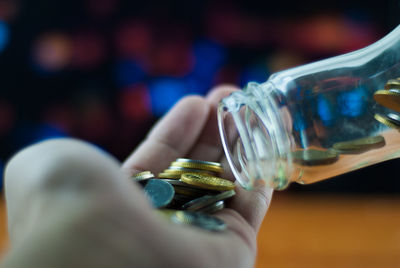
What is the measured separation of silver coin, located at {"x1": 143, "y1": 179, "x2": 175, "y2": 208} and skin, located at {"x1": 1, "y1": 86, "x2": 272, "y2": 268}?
0.20 metres

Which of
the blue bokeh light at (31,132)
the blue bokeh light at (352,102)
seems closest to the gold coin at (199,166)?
the blue bokeh light at (352,102)

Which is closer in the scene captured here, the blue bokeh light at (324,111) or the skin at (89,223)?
the skin at (89,223)

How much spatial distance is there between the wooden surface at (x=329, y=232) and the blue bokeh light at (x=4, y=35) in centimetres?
103

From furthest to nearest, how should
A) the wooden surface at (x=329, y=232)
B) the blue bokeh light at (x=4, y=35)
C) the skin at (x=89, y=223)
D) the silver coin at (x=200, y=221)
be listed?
the blue bokeh light at (x=4, y=35) < the wooden surface at (x=329, y=232) < the silver coin at (x=200, y=221) < the skin at (x=89, y=223)

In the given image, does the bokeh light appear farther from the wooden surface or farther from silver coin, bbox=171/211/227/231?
silver coin, bbox=171/211/227/231

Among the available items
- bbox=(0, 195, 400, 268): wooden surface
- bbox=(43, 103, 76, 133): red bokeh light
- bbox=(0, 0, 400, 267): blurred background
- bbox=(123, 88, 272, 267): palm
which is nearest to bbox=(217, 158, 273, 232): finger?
bbox=(123, 88, 272, 267): palm

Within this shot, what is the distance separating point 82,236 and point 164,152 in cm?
70

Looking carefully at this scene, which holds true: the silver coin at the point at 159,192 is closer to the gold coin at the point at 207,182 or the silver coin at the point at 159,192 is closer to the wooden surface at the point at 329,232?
the gold coin at the point at 207,182

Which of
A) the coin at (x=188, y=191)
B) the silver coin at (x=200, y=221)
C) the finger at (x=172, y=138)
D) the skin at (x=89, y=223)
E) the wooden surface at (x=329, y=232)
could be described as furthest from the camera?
the wooden surface at (x=329, y=232)

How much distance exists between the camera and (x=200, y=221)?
0.79m

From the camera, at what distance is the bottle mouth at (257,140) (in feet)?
3.11

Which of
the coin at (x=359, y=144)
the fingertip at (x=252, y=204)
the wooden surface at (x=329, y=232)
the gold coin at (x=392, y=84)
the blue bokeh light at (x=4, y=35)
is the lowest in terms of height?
the wooden surface at (x=329, y=232)

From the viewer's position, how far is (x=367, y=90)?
3.28 feet

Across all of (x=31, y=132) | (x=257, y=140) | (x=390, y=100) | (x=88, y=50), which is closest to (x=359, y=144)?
(x=390, y=100)
